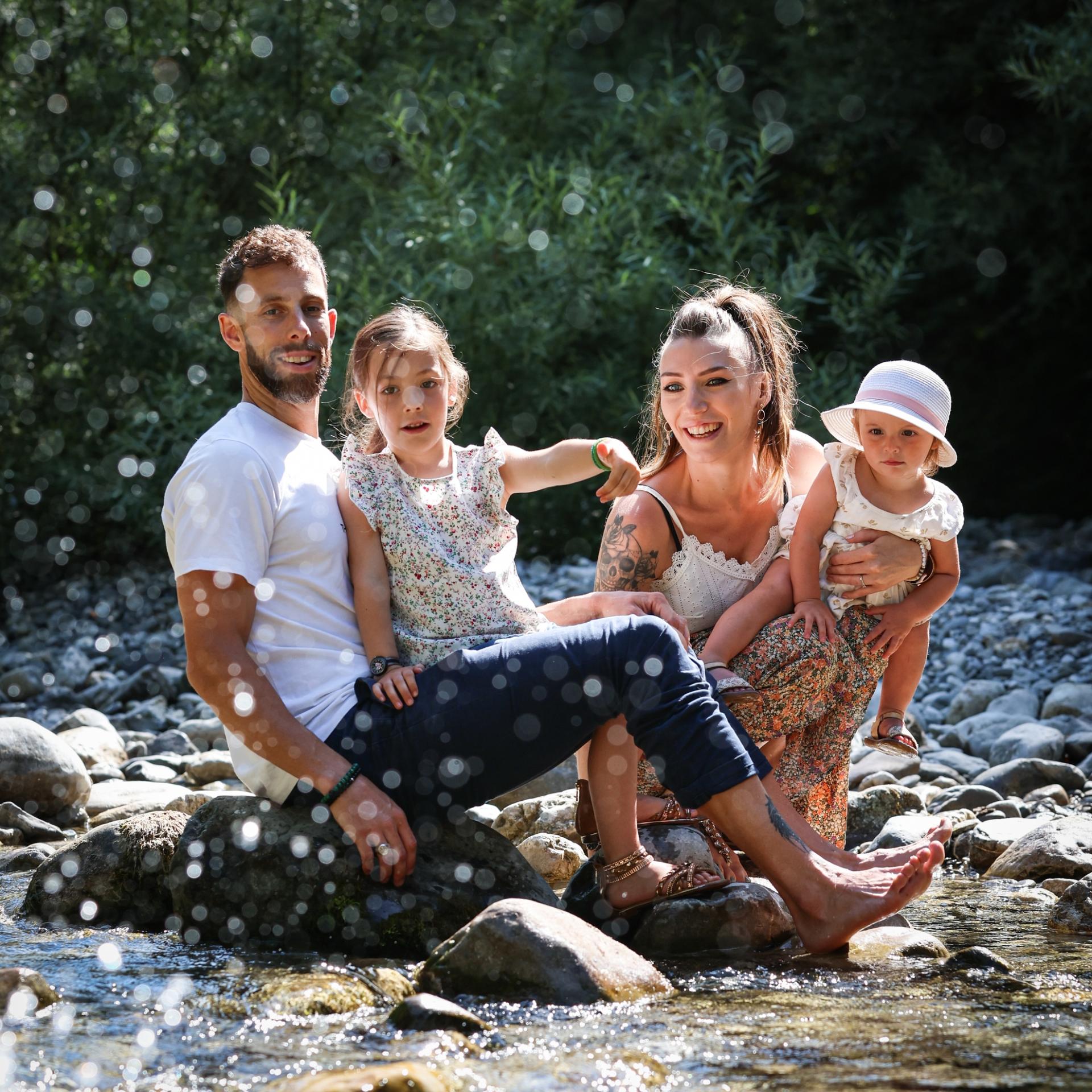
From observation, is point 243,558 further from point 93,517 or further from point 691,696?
point 93,517

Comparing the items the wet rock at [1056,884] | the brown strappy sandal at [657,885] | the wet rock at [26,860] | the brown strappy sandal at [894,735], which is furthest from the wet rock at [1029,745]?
the wet rock at [26,860]

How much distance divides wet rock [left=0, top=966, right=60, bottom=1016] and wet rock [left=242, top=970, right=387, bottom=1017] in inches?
16.1

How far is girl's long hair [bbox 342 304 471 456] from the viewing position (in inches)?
141

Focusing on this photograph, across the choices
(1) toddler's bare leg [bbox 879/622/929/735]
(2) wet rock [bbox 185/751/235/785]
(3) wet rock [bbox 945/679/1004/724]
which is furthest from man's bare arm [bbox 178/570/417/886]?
(3) wet rock [bbox 945/679/1004/724]

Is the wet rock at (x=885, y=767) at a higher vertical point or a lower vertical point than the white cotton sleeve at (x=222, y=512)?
lower

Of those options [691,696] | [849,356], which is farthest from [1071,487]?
[691,696]

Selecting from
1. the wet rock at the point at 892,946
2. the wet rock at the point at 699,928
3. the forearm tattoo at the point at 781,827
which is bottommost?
the wet rock at the point at 892,946

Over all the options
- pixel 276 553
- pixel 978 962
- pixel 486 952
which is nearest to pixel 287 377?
pixel 276 553

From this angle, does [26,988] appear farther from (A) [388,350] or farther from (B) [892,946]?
(B) [892,946]

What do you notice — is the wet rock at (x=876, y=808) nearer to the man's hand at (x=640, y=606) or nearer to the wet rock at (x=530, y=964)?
the man's hand at (x=640, y=606)

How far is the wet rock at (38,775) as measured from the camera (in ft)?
16.0

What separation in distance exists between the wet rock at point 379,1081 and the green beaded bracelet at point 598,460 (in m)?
1.65

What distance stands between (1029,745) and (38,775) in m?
3.83

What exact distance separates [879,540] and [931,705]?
10.4 feet
